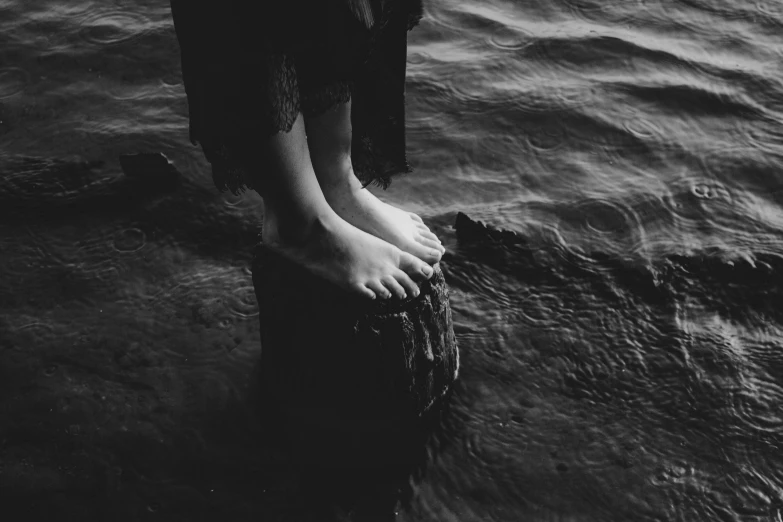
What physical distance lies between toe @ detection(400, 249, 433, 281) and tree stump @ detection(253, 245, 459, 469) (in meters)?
0.04

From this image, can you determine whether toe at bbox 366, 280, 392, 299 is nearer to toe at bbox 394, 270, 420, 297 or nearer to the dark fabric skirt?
toe at bbox 394, 270, 420, 297

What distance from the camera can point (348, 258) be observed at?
1927 mm

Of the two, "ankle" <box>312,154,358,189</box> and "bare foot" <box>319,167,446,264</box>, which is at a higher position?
"ankle" <box>312,154,358,189</box>

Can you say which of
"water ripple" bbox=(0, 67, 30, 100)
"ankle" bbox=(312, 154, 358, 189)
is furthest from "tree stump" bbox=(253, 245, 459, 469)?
"water ripple" bbox=(0, 67, 30, 100)

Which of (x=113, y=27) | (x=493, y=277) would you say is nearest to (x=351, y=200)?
(x=493, y=277)

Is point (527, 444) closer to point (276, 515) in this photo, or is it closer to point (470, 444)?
point (470, 444)

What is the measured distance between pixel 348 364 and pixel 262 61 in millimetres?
748

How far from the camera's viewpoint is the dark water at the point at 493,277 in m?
1.98

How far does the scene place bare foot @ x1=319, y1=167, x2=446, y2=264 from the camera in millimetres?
2061

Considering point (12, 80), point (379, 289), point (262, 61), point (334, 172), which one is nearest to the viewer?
point (262, 61)

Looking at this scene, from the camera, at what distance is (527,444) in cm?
207

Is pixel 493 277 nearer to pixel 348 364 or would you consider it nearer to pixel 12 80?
pixel 348 364

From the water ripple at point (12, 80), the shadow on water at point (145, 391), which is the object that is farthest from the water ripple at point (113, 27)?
the shadow on water at point (145, 391)

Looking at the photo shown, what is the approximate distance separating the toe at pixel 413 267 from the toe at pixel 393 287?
0.06 m
